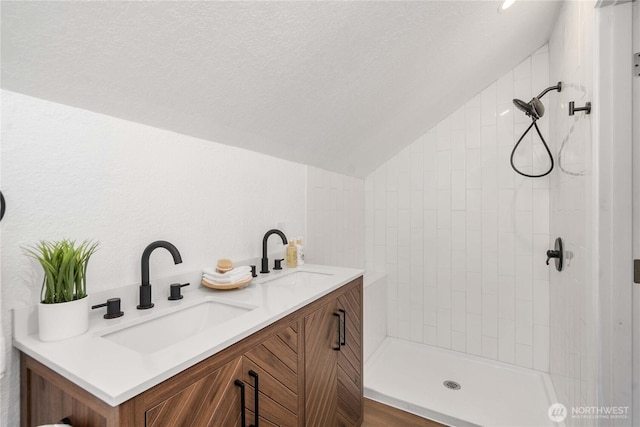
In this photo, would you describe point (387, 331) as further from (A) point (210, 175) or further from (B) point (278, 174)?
(A) point (210, 175)

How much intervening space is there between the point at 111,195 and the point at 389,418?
75.5 inches

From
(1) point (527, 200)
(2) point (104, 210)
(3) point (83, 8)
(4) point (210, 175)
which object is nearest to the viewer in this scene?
(3) point (83, 8)

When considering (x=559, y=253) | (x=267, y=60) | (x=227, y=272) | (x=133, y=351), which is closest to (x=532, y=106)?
(x=559, y=253)

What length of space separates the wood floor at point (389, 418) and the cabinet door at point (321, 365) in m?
0.55

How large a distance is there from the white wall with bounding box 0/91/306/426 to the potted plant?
8 cm

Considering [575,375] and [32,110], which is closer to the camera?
[32,110]

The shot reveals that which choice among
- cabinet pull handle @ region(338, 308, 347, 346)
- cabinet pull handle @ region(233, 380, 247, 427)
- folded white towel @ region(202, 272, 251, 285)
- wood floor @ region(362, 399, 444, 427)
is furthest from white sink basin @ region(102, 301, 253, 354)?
wood floor @ region(362, 399, 444, 427)

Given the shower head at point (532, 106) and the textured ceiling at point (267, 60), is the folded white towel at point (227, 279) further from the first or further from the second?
the shower head at point (532, 106)

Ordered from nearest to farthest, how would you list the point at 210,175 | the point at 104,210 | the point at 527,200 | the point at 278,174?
the point at 104,210 → the point at 210,175 → the point at 278,174 → the point at 527,200

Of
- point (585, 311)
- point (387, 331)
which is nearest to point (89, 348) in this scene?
point (585, 311)

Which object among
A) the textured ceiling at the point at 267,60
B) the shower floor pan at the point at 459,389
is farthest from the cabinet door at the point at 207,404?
the shower floor pan at the point at 459,389

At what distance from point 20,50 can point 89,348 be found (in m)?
0.77

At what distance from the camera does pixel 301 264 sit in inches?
72.1

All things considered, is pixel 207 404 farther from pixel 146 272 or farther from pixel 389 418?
pixel 389 418
